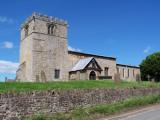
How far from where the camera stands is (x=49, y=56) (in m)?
47.4

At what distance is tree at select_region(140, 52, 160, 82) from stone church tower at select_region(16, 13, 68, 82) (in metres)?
22.1

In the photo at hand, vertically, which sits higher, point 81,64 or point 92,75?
point 81,64

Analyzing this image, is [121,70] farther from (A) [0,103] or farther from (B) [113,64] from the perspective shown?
(A) [0,103]

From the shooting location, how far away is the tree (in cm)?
6119

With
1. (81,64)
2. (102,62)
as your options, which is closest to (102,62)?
(102,62)

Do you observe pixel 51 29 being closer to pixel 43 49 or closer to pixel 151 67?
pixel 43 49

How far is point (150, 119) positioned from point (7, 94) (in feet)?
32.3

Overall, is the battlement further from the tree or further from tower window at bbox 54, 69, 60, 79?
the tree

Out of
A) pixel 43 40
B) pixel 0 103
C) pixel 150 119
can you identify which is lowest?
pixel 150 119

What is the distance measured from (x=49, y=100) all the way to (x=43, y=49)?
2647cm

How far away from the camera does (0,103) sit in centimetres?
1772

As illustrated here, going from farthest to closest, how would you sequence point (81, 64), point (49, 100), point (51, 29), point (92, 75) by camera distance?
point (51, 29) < point (81, 64) < point (92, 75) < point (49, 100)

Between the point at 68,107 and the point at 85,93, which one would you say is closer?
the point at 68,107

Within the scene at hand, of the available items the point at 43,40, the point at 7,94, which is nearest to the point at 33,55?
the point at 43,40
